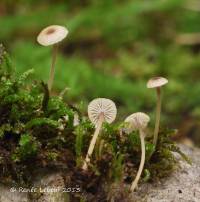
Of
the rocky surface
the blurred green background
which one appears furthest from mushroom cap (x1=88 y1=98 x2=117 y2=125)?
the blurred green background

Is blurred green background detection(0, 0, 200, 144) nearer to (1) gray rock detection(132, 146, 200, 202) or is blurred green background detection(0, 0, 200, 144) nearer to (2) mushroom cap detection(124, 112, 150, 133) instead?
(1) gray rock detection(132, 146, 200, 202)

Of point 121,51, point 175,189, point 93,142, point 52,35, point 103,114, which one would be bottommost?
point 175,189

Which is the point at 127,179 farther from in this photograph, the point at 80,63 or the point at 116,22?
the point at 116,22

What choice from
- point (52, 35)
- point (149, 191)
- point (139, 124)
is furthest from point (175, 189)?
point (52, 35)

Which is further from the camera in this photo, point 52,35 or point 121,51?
point 121,51

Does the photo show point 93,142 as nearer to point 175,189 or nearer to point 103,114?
point 103,114

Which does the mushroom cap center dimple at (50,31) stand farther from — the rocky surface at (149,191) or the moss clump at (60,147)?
the rocky surface at (149,191)
